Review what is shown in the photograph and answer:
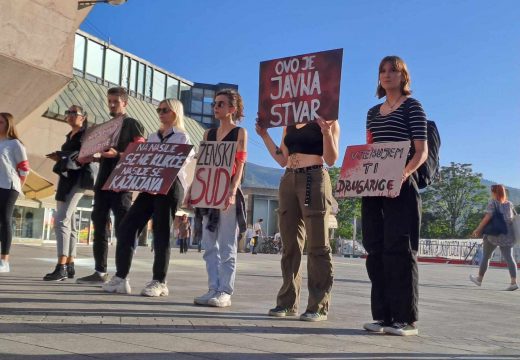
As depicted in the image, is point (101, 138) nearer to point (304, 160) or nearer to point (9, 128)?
point (9, 128)

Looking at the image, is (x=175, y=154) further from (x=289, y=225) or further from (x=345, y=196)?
(x=345, y=196)

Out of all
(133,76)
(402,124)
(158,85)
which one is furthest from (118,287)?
(158,85)

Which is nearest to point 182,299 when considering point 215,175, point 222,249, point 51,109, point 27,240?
point 222,249

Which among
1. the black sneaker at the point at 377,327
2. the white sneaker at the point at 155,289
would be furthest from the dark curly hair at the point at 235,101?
the black sneaker at the point at 377,327

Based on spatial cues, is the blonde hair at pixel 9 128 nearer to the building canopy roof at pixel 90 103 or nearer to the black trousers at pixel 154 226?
the black trousers at pixel 154 226

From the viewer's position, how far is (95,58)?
44.7 m

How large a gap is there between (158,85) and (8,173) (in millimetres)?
48356

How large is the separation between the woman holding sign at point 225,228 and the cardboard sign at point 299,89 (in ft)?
1.47

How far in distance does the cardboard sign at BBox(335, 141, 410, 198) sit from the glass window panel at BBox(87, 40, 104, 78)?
1625 inches

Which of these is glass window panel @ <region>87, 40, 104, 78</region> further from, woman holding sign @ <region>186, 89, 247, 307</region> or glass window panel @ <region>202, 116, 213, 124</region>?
woman holding sign @ <region>186, 89, 247, 307</region>

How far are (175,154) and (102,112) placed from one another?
34.6m

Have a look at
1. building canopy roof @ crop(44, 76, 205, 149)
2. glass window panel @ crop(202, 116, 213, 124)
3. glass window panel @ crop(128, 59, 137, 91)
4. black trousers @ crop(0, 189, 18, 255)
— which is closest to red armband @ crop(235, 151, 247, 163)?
black trousers @ crop(0, 189, 18, 255)

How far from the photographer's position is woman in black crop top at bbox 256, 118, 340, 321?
5.05 meters

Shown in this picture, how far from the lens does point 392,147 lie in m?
4.70
